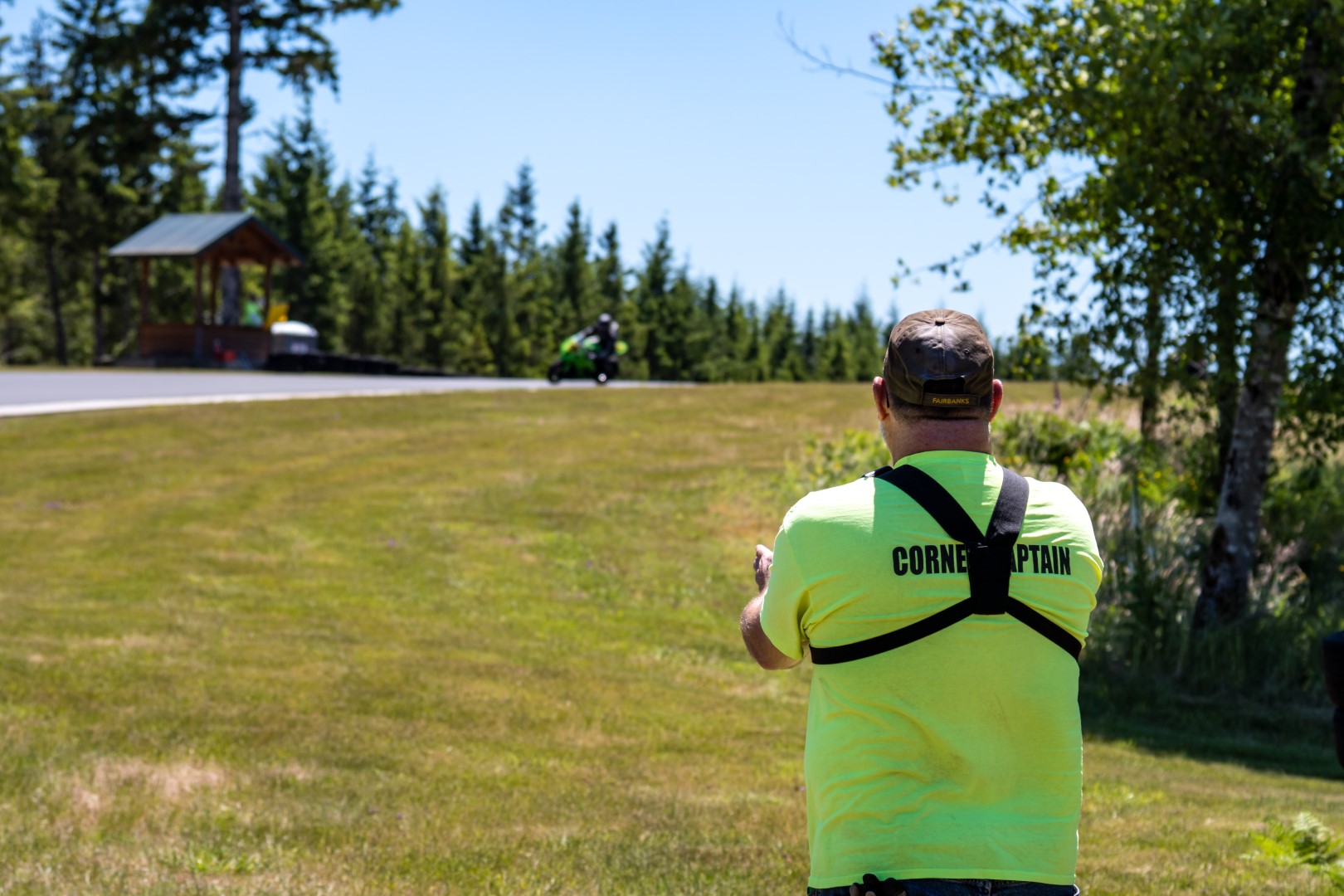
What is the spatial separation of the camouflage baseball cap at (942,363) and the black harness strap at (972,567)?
6.5 inches

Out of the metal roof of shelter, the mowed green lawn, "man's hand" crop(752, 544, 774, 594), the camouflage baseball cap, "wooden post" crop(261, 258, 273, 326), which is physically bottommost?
the mowed green lawn

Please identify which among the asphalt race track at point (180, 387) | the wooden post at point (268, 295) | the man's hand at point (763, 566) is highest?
the wooden post at point (268, 295)

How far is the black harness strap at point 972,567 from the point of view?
99.0 inches

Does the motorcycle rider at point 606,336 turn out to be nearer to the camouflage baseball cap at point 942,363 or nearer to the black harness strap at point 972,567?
the camouflage baseball cap at point 942,363

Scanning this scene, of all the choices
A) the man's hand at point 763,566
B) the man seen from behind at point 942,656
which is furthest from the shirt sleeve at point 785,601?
the man's hand at point 763,566

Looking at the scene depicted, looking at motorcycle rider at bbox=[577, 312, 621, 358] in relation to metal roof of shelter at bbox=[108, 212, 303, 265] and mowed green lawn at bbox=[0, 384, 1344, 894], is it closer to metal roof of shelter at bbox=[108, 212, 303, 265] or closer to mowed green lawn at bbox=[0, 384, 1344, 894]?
mowed green lawn at bbox=[0, 384, 1344, 894]

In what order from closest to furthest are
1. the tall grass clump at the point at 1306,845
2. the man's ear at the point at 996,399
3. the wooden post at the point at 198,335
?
the man's ear at the point at 996,399 < the tall grass clump at the point at 1306,845 < the wooden post at the point at 198,335

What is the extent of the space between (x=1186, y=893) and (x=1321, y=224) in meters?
7.74

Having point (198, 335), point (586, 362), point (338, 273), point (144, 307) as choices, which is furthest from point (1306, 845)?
point (338, 273)

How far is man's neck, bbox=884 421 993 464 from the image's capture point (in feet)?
8.69

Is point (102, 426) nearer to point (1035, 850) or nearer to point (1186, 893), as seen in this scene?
point (1186, 893)

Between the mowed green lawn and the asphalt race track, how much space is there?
217cm

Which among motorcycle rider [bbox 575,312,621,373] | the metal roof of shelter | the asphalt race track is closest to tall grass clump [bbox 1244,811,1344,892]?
the asphalt race track

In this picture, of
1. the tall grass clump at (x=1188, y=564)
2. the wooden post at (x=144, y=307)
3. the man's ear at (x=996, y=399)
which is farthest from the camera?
the wooden post at (x=144, y=307)
